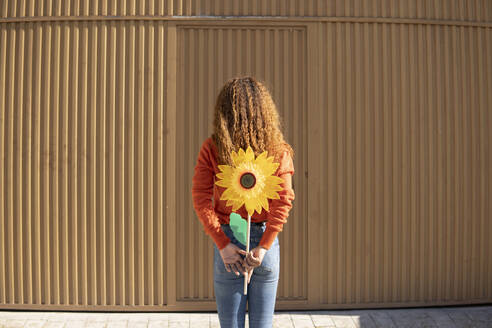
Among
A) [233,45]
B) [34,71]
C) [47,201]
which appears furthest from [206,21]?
[47,201]

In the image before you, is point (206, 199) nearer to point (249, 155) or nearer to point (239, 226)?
point (239, 226)

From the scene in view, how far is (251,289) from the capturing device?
7.41 ft

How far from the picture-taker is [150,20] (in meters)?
4.16

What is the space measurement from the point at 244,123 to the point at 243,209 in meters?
0.43

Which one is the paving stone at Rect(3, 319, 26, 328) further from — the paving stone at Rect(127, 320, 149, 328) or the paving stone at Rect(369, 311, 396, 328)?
the paving stone at Rect(369, 311, 396, 328)

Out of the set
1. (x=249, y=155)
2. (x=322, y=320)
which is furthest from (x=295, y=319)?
(x=249, y=155)

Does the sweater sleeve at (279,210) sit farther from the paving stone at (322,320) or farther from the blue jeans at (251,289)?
the paving stone at (322,320)

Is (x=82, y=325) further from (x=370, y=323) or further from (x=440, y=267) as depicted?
(x=440, y=267)

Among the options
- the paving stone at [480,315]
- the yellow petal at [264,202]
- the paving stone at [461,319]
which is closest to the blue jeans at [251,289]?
the yellow petal at [264,202]

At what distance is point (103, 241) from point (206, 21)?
2253 mm

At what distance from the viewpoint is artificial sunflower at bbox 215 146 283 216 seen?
2142mm

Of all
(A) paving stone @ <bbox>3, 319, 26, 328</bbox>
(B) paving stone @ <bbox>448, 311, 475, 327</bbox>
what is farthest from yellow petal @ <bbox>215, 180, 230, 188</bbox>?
(B) paving stone @ <bbox>448, 311, 475, 327</bbox>

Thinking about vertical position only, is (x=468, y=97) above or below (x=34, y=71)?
below

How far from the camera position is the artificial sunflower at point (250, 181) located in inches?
84.3
